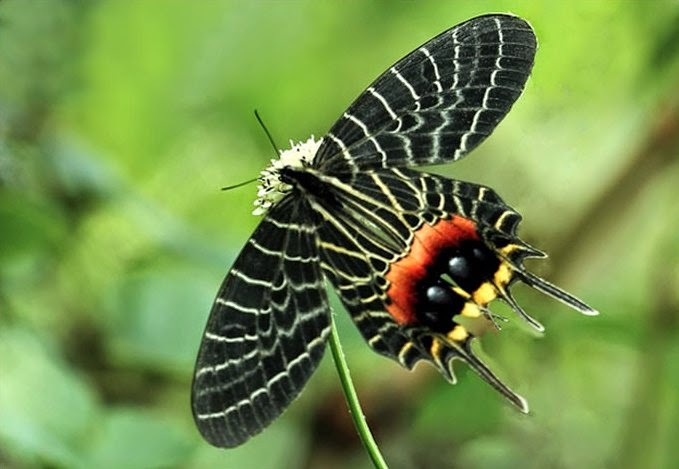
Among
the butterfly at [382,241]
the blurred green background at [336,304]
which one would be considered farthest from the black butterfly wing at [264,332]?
the blurred green background at [336,304]

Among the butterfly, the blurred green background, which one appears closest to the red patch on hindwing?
the butterfly

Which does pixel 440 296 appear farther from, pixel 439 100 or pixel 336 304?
pixel 336 304

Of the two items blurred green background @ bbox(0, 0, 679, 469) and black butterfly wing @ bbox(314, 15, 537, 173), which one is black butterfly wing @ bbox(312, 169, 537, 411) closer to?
black butterfly wing @ bbox(314, 15, 537, 173)

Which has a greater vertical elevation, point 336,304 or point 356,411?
point 336,304

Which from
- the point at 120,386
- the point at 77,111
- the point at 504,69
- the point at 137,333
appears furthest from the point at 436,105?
the point at 77,111

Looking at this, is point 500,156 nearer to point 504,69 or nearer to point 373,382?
point 373,382

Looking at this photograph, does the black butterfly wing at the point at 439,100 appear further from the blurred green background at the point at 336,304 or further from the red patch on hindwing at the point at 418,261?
the blurred green background at the point at 336,304

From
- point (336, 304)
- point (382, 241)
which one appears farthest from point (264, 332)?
point (336, 304)
